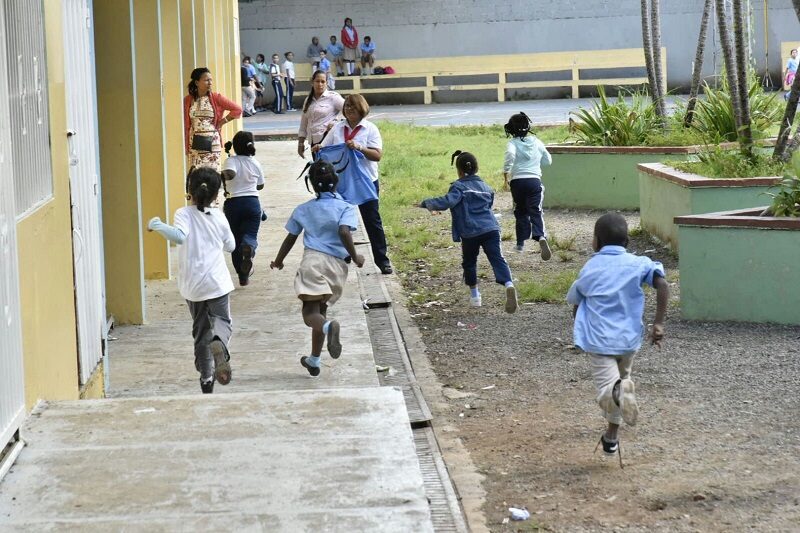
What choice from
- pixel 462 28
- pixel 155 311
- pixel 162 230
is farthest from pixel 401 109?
pixel 162 230

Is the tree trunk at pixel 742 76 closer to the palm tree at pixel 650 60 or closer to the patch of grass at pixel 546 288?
the patch of grass at pixel 546 288

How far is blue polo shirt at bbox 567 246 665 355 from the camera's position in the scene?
625cm

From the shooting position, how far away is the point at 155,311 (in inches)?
385

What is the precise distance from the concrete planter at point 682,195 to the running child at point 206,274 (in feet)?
18.8

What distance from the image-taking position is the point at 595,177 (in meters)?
16.2

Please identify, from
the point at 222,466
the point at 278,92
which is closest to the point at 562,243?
the point at 222,466

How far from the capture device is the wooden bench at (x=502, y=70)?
40469 millimetres

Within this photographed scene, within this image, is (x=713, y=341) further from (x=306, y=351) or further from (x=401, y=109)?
(x=401, y=109)

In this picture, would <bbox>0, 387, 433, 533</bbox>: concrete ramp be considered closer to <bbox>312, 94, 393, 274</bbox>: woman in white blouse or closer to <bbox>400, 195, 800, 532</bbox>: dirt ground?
<bbox>400, 195, 800, 532</bbox>: dirt ground

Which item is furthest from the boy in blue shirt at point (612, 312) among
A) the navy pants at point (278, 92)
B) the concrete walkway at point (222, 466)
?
the navy pants at point (278, 92)

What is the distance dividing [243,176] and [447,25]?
32.9m

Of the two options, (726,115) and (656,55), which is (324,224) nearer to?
(726,115)

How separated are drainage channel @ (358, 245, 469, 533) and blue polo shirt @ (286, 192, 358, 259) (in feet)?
3.10

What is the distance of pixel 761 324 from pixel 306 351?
340 centimetres
